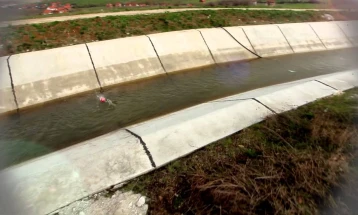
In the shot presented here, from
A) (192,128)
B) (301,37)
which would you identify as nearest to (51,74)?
(192,128)

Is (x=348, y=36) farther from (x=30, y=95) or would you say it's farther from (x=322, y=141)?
(x=30, y=95)

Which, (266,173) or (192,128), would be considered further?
(192,128)

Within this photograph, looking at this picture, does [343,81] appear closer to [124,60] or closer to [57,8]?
[124,60]

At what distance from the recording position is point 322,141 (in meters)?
4.44

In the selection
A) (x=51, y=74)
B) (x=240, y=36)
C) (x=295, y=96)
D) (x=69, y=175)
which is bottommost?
(x=51, y=74)

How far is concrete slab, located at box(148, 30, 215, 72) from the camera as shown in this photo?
10562 mm

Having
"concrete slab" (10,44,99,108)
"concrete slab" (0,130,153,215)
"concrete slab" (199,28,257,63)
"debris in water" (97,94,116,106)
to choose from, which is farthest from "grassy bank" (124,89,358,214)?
"concrete slab" (199,28,257,63)

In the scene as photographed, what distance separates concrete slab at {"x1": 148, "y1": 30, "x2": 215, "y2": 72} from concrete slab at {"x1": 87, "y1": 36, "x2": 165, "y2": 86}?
0.37 meters

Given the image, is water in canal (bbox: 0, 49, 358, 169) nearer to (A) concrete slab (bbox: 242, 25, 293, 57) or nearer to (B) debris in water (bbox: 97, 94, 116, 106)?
(B) debris in water (bbox: 97, 94, 116, 106)

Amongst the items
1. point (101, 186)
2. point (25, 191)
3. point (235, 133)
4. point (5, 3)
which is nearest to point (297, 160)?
point (235, 133)

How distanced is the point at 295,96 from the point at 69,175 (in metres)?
4.88

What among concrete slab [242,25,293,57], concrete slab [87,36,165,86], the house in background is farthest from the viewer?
the house in background

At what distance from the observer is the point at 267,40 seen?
43.1 feet

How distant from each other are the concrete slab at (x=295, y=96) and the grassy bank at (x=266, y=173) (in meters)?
0.79
